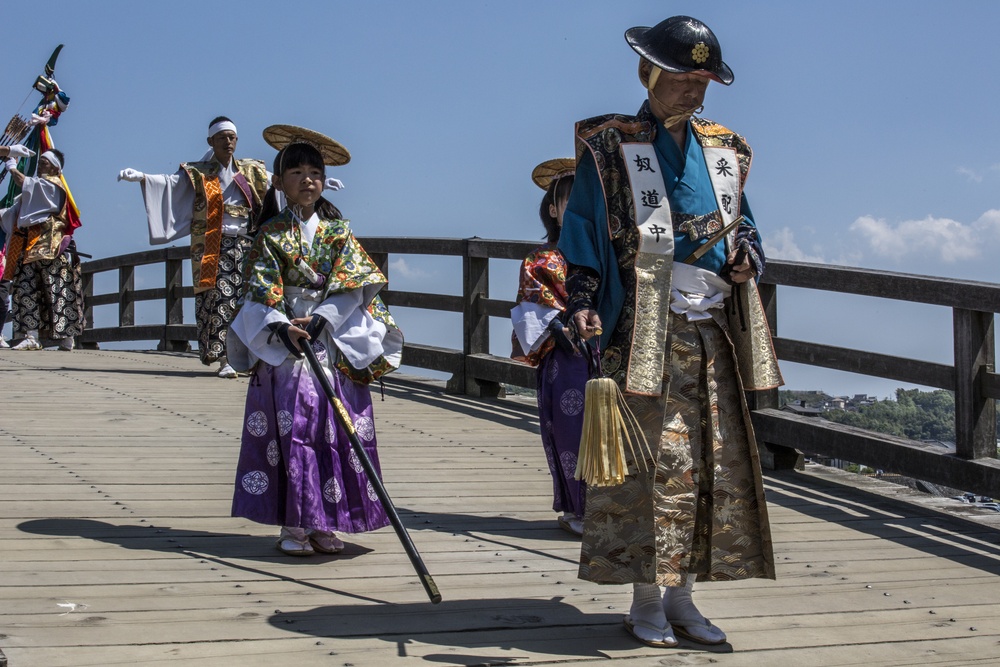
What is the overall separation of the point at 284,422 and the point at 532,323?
1135 millimetres

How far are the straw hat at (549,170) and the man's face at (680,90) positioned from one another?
A: 206 centimetres

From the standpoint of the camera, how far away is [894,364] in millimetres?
5477

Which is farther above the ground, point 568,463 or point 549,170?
point 549,170

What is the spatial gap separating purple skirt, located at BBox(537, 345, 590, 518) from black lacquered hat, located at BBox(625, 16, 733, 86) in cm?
170

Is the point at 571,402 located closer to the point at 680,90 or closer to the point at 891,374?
the point at 891,374

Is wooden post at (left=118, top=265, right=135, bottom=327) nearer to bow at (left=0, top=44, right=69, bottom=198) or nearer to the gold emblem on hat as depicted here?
bow at (left=0, top=44, right=69, bottom=198)

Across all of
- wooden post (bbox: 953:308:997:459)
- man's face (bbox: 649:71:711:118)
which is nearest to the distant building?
wooden post (bbox: 953:308:997:459)

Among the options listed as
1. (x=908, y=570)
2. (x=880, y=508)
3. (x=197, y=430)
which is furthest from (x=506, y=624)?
(x=197, y=430)

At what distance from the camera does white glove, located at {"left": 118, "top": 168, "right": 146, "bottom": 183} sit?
8.63 m

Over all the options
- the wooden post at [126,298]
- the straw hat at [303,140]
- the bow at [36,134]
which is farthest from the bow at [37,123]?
the straw hat at [303,140]

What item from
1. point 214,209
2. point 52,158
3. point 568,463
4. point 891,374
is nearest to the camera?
point 568,463

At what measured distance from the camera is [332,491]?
4.52 m

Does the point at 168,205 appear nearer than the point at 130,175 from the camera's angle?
No

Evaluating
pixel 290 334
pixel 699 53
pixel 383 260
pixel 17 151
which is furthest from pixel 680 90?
pixel 17 151
